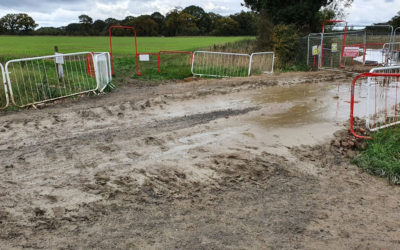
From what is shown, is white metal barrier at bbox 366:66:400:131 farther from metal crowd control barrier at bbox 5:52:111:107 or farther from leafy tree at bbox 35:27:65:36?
leafy tree at bbox 35:27:65:36

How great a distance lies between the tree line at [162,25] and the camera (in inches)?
2045

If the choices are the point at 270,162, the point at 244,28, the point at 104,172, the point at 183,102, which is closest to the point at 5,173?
the point at 104,172

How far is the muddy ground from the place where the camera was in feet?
11.7

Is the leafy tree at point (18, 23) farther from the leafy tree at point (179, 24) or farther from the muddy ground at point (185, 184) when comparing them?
the muddy ground at point (185, 184)

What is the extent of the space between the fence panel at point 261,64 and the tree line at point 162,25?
33.2 meters

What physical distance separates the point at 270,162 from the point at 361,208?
1.59 metres

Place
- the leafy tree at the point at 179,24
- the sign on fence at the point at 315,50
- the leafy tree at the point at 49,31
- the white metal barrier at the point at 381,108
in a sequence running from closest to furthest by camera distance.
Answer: the white metal barrier at the point at 381,108 → the sign on fence at the point at 315,50 → the leafy tree at the point at 49,31 → the leafy tree at the point at 179,24

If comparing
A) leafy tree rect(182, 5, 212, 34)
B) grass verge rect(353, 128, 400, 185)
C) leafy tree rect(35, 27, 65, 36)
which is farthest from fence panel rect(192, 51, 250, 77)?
leafy tree rect(182, 5, 212, 34)

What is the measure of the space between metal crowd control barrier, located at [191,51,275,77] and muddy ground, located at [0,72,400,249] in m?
7.79

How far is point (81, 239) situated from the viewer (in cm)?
346

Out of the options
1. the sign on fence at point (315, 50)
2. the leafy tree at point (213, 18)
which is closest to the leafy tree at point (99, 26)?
the leafy tree at point (213, 18)

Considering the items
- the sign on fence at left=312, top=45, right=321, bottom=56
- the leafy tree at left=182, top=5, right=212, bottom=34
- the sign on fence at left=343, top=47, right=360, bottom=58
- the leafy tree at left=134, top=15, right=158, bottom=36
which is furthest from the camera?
the leafy tree at left=182, top=5, right=212, bottom=34

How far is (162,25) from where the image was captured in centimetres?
6175

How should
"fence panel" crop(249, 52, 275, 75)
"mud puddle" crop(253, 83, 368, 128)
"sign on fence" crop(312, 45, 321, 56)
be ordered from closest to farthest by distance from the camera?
"mud puddle" crop(253, 83, 368, 128) → "fence panel" crop(249, 52, 275, 75) → "sign on fence" crop(312, 45, 321, 56)
